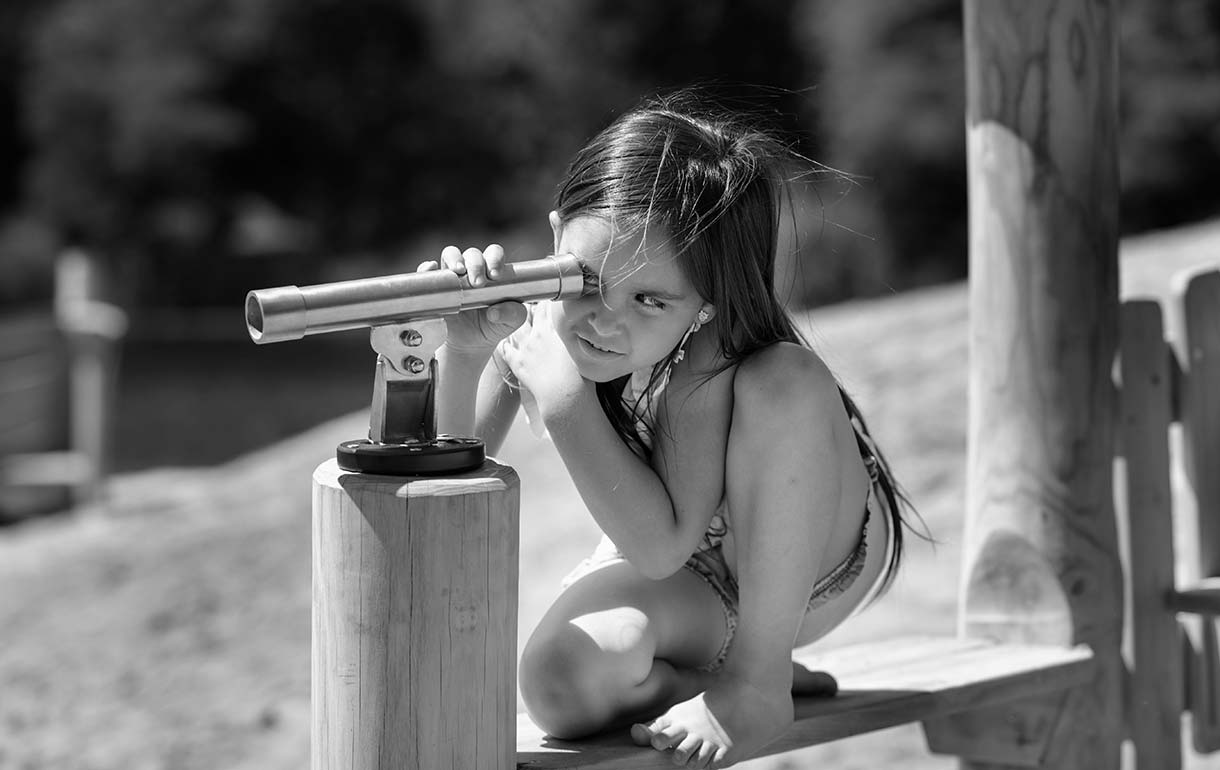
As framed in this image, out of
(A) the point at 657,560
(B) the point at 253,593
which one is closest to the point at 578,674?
(A) the point at 657,560

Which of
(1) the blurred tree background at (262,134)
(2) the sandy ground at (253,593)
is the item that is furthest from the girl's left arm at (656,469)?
(1) the blurred tree background at (262,134)

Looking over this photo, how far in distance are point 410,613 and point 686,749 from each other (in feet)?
1.28

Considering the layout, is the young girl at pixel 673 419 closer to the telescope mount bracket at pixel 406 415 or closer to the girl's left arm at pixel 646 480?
the girl's left arm at pixel 646 480

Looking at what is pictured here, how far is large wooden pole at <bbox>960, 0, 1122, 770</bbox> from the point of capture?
229 cm

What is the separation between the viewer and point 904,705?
1958 mm

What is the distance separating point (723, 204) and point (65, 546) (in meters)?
5.12

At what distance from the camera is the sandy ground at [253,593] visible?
3662 millimetres

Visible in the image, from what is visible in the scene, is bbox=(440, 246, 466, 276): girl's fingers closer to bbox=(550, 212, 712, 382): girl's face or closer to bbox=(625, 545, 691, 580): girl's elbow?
bbox=(550, 212, 712, 382): girl's face

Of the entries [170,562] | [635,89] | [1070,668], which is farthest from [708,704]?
[635,89]

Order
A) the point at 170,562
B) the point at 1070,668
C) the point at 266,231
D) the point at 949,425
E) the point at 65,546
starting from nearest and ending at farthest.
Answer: the point at 1070,668, the point at 949,425, the point at 170,562, the point at 65,546, the point at 266,231

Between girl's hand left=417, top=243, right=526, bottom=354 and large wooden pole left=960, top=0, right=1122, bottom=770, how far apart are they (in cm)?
94

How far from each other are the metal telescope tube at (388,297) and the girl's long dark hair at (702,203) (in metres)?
0.11

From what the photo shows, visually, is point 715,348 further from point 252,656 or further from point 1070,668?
point 252,656

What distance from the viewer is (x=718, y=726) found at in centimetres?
170
